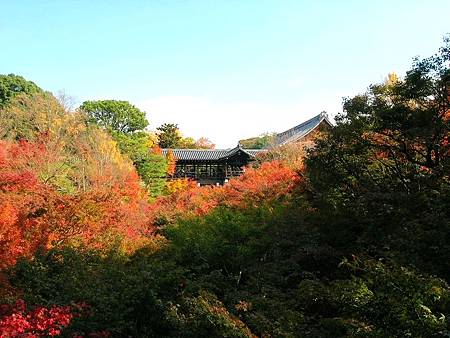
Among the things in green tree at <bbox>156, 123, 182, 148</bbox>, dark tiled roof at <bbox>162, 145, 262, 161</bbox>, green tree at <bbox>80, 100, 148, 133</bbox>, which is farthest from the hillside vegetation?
green tree at <bbox>156, 123, 182, 148</bbox>

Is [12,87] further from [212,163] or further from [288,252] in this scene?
[288,252]

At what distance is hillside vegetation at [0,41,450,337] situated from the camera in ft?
18.5

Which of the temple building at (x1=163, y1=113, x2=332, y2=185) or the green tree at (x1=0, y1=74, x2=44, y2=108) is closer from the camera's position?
the green tree at (x1=0, y1=74, x2=44, y2=108)

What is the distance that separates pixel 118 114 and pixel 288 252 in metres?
31.2

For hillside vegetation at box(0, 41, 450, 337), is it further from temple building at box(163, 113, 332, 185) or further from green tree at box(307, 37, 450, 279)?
temple building at box(163, 113, 332, 185)

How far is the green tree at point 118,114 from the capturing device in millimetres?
37938

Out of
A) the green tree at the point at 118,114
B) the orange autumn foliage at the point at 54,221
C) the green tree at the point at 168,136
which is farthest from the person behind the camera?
the green tree at the point at 168,136

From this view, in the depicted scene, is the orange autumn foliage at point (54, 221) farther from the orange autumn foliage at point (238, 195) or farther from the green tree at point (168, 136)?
the green tree at point (168, 136)

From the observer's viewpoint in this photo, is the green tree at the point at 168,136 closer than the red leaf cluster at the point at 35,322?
No

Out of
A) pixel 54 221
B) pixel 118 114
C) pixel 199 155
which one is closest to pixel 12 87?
pixel 118 114

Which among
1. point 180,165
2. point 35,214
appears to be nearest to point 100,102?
point 180,165

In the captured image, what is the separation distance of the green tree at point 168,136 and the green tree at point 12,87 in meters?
19.1

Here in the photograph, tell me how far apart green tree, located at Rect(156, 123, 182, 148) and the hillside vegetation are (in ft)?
128

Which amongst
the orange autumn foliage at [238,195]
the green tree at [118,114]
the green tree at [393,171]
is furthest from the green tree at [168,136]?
the green tree at [393,171]
